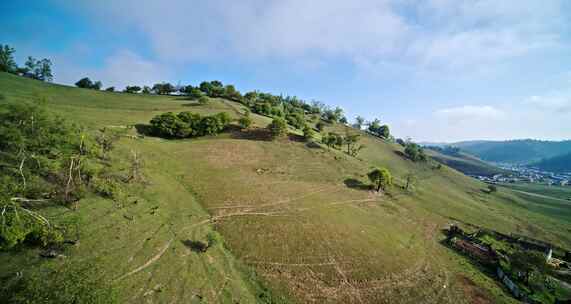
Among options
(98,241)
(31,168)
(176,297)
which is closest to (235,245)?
(176,297)

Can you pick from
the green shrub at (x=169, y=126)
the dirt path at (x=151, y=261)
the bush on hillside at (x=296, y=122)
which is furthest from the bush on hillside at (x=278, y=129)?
the dirt path at (x=151, y=261)

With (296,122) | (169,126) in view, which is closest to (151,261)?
(169,126)

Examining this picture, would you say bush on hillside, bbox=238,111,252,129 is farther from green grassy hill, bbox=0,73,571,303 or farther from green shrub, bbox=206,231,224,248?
green shrub, bbox=206,231,224,248

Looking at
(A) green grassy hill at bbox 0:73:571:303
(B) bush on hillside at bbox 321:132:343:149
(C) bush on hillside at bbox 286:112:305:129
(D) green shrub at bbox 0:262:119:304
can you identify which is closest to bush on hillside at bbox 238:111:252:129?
(A) green grassy hill at bbox 0:73:571:303

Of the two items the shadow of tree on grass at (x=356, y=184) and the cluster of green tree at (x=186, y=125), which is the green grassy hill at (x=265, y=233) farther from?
the cluster of green tree at (x=186, y=125)

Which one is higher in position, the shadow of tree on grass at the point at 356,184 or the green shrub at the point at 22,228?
the green shrub at the point at 22,228

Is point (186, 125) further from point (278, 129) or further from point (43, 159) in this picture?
point (43, 159)
